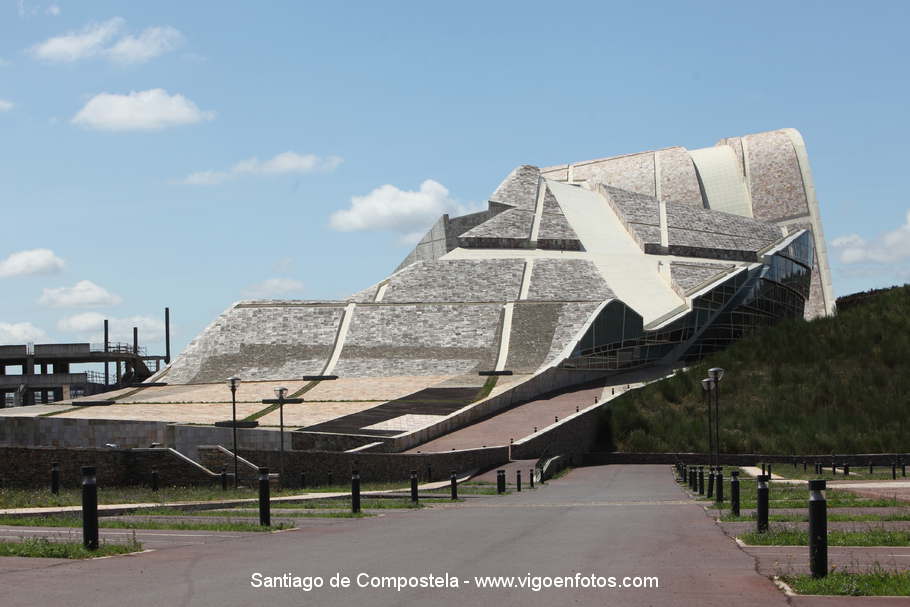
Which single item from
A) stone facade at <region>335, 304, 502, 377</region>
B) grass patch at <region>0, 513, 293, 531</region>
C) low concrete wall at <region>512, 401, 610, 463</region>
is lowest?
low concrete wall at <region>512, 401, 610, 463</region>

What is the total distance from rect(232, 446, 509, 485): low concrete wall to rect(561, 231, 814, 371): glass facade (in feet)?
82.8

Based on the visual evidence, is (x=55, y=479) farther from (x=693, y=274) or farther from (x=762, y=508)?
(x=693, y=274)

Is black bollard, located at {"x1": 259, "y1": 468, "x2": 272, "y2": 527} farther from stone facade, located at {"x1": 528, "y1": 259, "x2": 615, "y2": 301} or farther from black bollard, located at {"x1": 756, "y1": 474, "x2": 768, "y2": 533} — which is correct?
stone facade, located at {"x1": 528, "y1": 259, "x2": 615, "y2": 301}

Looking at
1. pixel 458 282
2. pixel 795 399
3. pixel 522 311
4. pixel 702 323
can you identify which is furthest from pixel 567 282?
pixel 795 399

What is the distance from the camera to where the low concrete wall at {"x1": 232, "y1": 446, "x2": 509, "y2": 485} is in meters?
32.6

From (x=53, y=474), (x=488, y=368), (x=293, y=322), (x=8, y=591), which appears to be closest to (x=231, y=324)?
(x=293, y=322)

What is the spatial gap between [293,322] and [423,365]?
37.0 feet

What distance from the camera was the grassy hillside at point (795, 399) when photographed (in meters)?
45.2

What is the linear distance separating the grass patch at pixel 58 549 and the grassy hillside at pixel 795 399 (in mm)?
37408

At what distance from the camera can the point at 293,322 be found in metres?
70.4

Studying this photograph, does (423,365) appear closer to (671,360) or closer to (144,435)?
(671,360)

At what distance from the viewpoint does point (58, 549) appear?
10375mm

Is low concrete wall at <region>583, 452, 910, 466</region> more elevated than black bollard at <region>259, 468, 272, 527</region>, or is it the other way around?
black bollard at <region>259, 468, 272, 527</region>

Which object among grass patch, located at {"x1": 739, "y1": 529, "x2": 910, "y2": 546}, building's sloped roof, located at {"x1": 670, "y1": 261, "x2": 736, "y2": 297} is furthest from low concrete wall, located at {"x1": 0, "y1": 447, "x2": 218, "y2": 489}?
building's sloped roof, located at {"x1": 670, "y1": 261, "x2": 736, "y2": 297}
